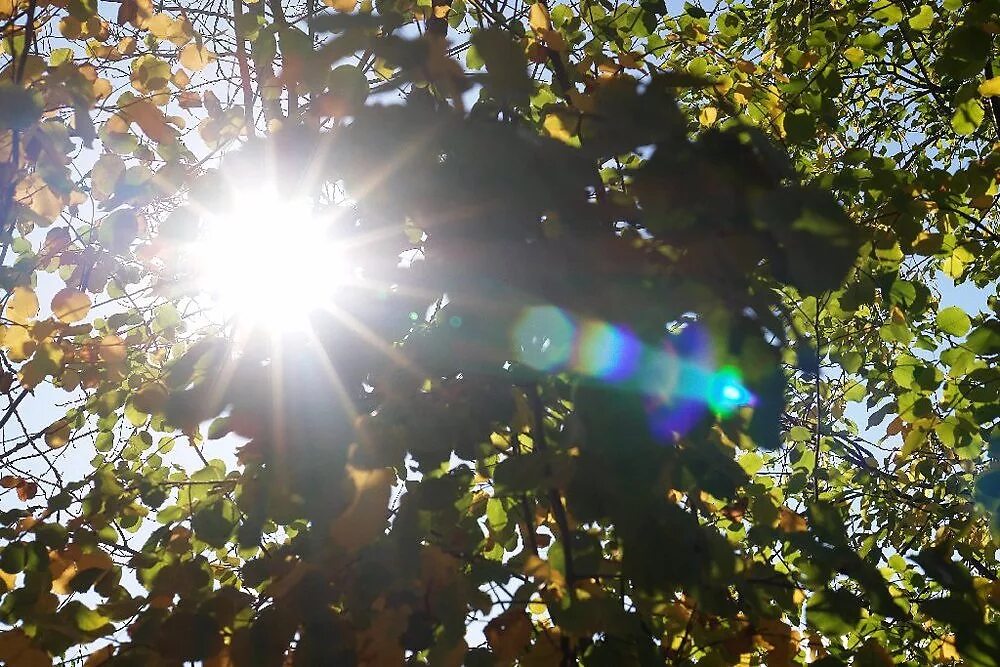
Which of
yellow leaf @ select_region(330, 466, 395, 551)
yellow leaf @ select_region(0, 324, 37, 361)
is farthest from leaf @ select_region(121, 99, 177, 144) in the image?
yellow leaf @ select_region(330, 466, 395, 551)

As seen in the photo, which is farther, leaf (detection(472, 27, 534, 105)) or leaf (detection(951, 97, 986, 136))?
leaf (detection(951, 97, 986, 136))

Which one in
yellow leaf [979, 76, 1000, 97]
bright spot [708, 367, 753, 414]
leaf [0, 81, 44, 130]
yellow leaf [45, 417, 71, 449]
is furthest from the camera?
yellow leaf [45, 417, 71, 449]

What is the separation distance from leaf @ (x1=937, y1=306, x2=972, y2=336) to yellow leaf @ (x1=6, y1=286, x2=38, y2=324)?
2.41m

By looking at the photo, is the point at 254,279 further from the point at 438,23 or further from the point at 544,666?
the point at 544,666

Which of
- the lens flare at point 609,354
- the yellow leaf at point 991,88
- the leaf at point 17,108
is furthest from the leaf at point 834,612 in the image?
the leaf at point 17,108

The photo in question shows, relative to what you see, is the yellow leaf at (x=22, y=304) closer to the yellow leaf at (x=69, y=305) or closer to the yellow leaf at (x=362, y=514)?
the yellow leaf at (x=69, y=305)

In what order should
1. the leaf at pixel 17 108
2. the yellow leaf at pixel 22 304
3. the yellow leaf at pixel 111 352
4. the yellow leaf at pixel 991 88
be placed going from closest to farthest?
the leaf at pixel 17 108
the yellow leaf at pixel 22 304
the yellow leaf at pixel 991 88
the yellow leaf at pixel 111 352

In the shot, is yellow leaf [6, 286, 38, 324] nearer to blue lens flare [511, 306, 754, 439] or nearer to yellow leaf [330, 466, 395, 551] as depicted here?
yellow leaf [330, 466, 395, 551]

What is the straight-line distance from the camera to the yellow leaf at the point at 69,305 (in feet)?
6.66

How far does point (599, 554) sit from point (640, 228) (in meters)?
0.67

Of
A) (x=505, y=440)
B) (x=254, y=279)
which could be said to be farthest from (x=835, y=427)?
(x=254, y=279)

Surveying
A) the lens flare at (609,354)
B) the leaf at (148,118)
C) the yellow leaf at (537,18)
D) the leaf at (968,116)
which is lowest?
the lens flare at (609,354)

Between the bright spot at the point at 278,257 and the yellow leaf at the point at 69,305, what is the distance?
1.18 feet

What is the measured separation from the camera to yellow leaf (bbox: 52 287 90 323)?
79.9 inches
